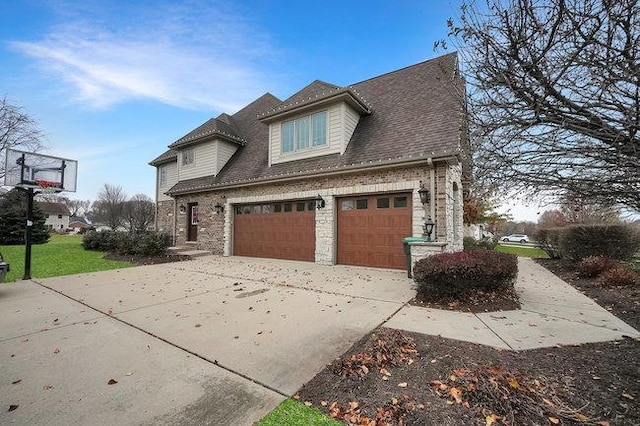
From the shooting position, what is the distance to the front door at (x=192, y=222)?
1509cm

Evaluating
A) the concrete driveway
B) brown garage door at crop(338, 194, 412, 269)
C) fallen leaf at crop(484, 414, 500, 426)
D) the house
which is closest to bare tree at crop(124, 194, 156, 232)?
the house

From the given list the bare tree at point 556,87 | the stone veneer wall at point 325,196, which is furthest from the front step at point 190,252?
the bare tree at point 556,87

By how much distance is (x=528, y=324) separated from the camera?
420cm

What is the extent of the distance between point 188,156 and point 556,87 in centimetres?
1604

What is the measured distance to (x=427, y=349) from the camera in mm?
3281

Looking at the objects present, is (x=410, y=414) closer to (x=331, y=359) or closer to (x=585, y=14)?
(x=331, y=359)

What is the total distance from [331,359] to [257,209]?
9870 millimetres

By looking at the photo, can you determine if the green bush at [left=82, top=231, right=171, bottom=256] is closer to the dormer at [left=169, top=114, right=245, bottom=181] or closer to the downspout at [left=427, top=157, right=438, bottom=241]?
the dormer at [left=169, top=114, right=245, bottom=181]

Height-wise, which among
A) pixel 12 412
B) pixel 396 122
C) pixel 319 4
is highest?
pixel 319 4

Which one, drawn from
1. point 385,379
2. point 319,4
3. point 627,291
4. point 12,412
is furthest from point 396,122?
point 12,412

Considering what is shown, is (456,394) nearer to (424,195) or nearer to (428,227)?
(428,227)

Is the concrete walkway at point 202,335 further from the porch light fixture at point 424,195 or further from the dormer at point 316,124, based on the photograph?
the dormer at point 316,124

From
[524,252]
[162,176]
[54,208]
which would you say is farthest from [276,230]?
[54,208]

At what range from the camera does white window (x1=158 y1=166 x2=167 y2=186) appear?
18.6 meters
